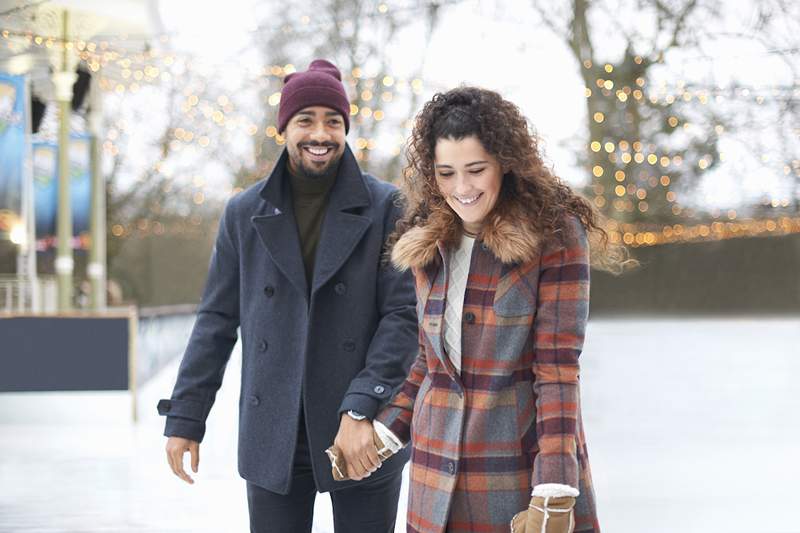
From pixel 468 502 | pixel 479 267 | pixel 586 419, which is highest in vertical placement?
pixel 479 267

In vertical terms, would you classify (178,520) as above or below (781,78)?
below

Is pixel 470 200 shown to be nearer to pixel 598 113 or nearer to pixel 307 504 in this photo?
pixel 307 504

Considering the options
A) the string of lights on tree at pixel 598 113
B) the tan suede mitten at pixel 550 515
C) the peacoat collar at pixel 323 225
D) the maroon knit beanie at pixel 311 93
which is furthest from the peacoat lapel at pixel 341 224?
the string of lights on tree at pixel 598 113

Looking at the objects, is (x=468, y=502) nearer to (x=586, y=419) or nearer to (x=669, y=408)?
(x=586, y=419)

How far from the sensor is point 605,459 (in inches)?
218

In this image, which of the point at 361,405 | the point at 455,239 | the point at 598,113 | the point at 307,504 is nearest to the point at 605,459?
the point at 307,504

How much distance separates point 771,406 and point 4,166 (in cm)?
673

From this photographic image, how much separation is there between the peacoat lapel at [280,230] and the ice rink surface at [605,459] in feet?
7.03

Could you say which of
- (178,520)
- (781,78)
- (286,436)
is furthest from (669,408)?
(286,436)

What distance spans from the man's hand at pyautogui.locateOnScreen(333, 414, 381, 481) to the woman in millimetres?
120

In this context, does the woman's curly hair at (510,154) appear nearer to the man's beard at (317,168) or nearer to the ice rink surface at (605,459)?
the man's beard at (317,168)

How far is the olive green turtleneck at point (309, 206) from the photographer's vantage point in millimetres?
2180

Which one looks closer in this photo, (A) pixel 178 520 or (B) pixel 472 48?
(A) pixel 178 520

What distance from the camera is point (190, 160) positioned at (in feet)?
62.8
